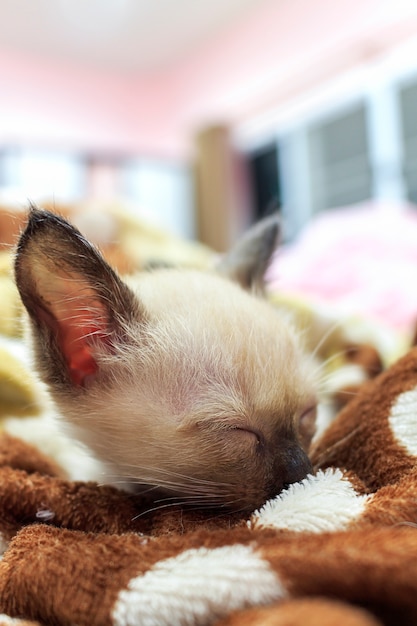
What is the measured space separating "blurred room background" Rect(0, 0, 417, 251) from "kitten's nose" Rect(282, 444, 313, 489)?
11.2ft

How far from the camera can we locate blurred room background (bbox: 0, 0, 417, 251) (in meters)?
4.15

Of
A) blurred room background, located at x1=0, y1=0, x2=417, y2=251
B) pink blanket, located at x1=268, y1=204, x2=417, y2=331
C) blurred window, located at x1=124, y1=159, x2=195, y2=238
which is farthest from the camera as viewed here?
blurred window, located at x1=124, y1=159, x2=195, y2=238

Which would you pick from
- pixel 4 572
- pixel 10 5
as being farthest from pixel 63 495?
pixel 10 5

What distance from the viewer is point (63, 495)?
2.20 feet

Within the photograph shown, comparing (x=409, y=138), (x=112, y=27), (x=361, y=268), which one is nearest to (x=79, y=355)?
(x=361, y=268)

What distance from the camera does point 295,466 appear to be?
676 mm

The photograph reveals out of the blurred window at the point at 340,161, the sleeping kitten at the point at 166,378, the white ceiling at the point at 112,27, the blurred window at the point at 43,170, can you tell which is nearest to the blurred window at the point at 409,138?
the blurred window at the point at 340,161

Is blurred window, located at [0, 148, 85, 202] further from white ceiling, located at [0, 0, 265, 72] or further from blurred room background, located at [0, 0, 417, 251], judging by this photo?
white ceiling, located at [0, 0, 265, 72]

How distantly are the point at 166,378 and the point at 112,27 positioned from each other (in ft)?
15.6

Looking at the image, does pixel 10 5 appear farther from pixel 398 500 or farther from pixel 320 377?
pixel 398 500

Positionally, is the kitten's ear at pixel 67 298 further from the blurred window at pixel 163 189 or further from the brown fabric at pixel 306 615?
the blurred window at pixel 163 189

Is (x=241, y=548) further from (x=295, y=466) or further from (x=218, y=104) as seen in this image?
(x=218, y=104)

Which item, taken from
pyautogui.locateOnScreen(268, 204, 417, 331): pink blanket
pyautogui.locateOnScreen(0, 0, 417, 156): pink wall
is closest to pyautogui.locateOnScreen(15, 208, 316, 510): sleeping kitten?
pyautogui.locateOnScreen(268, 204, 417, 331): pink blanket

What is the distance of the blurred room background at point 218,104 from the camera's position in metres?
4.15
